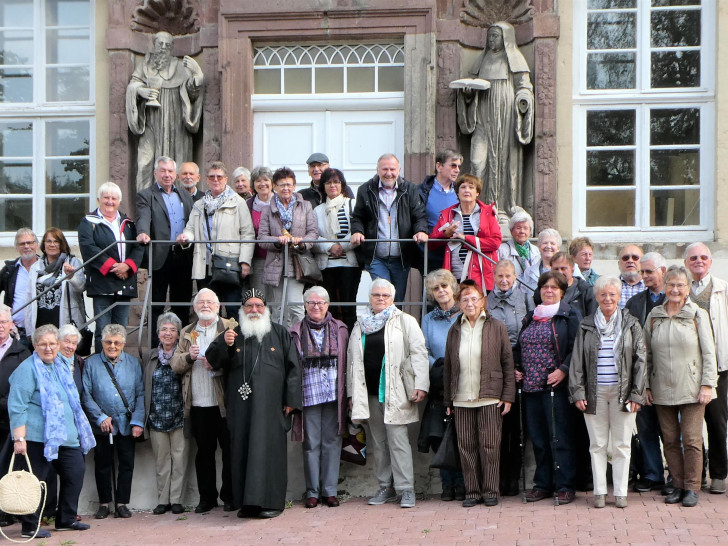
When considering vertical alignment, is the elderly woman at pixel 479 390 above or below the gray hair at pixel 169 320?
below

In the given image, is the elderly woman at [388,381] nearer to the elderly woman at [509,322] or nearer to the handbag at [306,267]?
the elderly woman at [509,322]

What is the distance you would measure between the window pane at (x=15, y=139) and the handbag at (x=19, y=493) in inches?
222

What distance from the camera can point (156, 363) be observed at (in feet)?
35.2

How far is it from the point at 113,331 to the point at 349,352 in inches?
72.4

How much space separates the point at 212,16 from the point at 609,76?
4.06 meters

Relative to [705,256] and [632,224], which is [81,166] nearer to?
[632,224]

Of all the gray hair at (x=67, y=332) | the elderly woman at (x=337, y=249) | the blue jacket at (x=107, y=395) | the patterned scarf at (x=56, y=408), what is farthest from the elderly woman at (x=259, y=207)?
the patterned scarf at (x=56, y=408)

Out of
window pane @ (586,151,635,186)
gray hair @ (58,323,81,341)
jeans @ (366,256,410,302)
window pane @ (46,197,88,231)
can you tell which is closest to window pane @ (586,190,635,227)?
window pane @ (586,151,635,186)

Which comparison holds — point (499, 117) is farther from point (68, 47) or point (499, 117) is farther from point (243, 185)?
point (68, 47)

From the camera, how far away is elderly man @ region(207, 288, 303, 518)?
400 inches

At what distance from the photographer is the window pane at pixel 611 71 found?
13.8 m

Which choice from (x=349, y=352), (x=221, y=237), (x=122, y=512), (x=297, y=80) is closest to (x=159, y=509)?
(x=122, y=512)

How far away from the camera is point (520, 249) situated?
36.3 ft

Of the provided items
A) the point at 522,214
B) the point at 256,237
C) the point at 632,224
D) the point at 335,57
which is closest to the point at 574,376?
the point at 522,214
